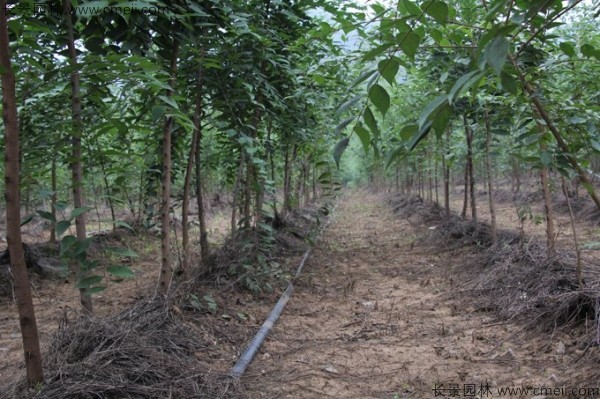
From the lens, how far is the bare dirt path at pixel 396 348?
2643 mm

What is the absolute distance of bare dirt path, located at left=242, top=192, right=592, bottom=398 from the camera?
2.64m

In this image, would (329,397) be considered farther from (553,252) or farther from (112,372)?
(553,252)

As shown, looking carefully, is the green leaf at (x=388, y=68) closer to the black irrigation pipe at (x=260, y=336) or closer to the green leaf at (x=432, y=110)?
the green leaf at (x=432, y=110)

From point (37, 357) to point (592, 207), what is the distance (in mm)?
10122

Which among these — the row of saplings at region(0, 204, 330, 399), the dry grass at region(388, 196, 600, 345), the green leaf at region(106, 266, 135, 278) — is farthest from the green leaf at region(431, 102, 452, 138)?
the dry grass at region(388, 196, 600, 345)

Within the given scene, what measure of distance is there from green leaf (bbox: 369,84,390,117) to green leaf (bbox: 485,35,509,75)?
21cm

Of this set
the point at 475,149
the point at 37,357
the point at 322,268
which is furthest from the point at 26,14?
the point at 475,149

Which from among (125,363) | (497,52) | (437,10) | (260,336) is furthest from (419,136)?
(260,336)

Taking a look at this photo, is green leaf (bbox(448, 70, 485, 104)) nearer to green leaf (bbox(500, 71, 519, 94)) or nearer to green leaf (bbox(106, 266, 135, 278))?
green leaf (bbox(500, 71, 519, 94))

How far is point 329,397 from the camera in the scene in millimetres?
2605

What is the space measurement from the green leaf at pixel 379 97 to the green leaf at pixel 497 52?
0.21 m

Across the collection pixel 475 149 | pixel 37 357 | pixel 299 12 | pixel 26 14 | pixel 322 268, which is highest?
pixel 299 12

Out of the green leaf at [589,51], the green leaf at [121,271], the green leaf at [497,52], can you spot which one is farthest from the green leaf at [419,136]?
the green leaf at [121,271]

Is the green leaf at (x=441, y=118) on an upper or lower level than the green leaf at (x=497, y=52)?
lower
